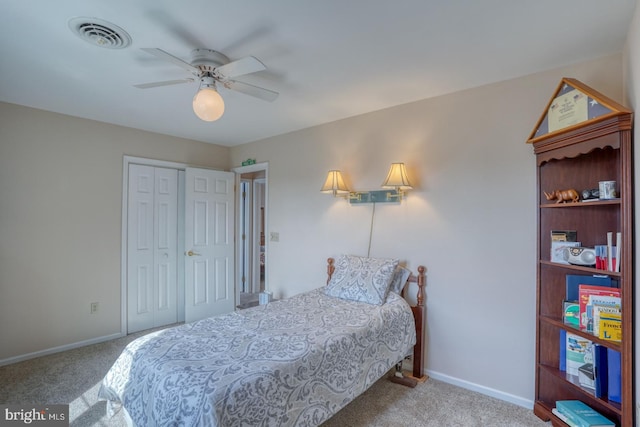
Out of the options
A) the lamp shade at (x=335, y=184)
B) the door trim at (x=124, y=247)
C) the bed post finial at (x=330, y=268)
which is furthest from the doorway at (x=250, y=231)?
the lamp shade at (x=335, y=184)

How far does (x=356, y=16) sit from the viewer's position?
1.62 metres

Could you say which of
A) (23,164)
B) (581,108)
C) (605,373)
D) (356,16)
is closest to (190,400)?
(356,16)

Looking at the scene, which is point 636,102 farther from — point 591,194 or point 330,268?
point 330,268

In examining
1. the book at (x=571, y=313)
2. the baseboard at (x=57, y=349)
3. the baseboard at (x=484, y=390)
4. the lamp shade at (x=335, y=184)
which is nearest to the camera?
the book at (x=571, y=313)

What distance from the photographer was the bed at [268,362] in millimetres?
1375

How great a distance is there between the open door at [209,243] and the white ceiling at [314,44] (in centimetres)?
143

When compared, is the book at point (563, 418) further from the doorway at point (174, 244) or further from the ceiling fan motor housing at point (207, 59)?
the doorway at point (174, 244)

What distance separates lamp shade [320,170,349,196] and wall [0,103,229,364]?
2.32 metres

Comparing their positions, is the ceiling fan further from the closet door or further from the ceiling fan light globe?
the closet door

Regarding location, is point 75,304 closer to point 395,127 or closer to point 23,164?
point 23,164

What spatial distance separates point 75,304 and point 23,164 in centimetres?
146

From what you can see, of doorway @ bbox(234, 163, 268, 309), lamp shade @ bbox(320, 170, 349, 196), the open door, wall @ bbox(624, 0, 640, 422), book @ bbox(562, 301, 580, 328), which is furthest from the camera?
doorway @ bbox(234, 163, 268, 309)

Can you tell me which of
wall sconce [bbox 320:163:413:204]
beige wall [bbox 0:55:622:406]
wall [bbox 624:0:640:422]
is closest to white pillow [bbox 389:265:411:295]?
beige wall [bbox 0:55:622:406]

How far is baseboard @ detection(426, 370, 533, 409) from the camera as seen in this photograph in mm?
2221
